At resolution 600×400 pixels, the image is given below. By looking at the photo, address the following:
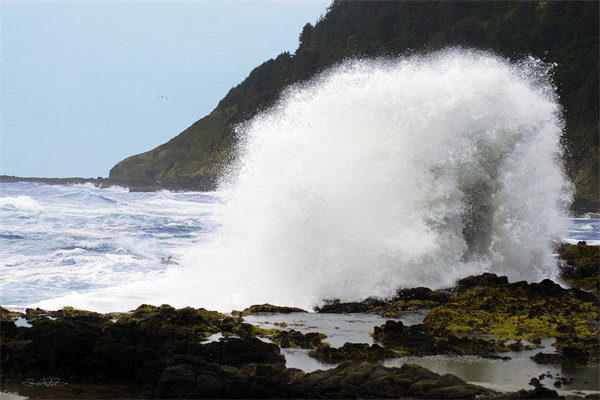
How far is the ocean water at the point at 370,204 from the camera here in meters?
13.6

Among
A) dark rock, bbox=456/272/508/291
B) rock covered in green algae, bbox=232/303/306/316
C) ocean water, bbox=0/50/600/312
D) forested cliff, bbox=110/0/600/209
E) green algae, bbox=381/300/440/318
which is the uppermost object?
forested cliff, bbox=110/0/600/209

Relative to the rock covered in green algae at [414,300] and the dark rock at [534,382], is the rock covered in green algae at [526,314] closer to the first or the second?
the rock covered in green algae at [414,300]

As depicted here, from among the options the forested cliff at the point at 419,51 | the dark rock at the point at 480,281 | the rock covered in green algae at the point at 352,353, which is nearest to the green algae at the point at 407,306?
the dark rock at the point at 480,281

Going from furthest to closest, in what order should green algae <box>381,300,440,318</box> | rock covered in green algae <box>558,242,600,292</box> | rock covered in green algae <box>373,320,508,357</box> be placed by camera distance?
rock covered in green algae <box>558,242,600,292</box>
green algae <box>381,300,440,318</box>
rock covered in green algae <box>373,320,508,357</box>

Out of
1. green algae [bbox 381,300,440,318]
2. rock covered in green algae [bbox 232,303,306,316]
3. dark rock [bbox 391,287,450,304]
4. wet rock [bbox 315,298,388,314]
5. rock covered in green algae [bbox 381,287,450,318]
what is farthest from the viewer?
dark rock [bbox 391,287,450,304]

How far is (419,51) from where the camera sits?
68188mm

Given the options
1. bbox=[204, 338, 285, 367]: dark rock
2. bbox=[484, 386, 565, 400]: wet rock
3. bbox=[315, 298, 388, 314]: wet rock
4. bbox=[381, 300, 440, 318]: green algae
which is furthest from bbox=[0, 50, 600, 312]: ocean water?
bbox=[484, 386, 565, 400]: wet rock

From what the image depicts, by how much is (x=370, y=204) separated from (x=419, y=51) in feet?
183

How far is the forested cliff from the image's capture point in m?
54.4

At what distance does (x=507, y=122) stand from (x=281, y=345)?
9.51 m

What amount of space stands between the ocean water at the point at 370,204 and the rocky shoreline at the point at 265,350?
1945 mm

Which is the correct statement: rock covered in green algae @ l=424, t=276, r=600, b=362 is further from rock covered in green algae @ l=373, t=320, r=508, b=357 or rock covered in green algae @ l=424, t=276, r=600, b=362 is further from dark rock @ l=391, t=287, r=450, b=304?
rock covered in green algae @ l=373, t=320, r=508, b=357

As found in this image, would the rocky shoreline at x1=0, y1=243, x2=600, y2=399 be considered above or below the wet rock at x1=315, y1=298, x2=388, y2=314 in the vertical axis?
above

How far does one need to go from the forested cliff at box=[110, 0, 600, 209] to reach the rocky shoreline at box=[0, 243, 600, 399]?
38.0 m
